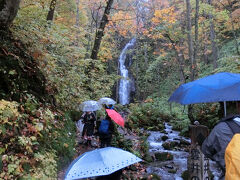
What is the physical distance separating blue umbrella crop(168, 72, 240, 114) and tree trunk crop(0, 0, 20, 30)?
495cm

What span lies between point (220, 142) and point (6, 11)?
5.86 meters

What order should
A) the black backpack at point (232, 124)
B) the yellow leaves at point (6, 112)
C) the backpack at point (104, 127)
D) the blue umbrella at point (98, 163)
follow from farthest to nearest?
the backpack at point (104, 127)
the yellow leaves at point (6, 112)
the black backpack at point (232, 124)
the blue umbrella at point (98, 163)

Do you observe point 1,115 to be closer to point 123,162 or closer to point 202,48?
point 123,162

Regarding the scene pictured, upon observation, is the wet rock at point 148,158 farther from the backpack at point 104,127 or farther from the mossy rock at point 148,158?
the backpack at point 104,127

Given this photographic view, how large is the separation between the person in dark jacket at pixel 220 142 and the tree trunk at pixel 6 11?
5734mm

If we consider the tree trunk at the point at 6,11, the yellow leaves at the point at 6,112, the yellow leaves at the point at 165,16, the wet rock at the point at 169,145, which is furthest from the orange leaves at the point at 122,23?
the yellow leaves at the point at 6,112

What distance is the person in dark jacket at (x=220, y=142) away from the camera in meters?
2.48

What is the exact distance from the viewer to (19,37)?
6.31m

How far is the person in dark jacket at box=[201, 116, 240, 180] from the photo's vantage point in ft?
8.14

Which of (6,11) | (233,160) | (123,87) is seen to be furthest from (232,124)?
(123,87)

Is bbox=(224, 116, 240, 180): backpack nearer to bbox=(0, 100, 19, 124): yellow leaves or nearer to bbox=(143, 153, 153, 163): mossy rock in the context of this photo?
bbox=(0, 100, 19, 124): yellow leaves

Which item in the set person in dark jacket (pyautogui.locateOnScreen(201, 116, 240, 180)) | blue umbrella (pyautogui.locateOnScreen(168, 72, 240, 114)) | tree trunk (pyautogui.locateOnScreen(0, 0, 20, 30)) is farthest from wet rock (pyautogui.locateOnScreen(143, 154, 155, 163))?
tree trunk (pyautogui.locateOnScreen(0, 0, 20, 30))

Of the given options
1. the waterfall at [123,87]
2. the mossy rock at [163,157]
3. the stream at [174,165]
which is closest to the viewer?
the stream at [174,165]

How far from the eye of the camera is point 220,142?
98.9 inches
